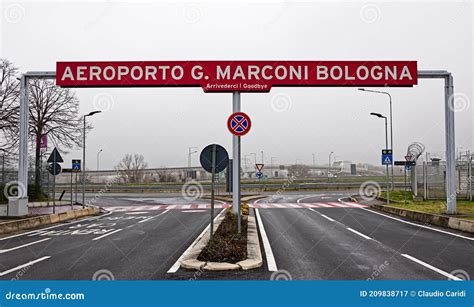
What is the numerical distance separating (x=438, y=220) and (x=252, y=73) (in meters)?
9.66

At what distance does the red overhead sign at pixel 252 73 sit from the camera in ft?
48.0

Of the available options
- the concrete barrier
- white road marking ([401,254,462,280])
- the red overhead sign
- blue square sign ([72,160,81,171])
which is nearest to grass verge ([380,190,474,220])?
the concrete barrier

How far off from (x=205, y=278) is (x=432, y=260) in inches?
203

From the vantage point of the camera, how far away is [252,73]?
14453 millimetres

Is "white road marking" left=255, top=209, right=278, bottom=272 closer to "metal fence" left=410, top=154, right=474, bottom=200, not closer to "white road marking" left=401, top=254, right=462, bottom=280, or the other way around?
"white road marking" left=401, top=254, right=462, bottom=280

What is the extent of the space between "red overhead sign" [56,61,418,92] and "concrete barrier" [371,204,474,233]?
5466 mm

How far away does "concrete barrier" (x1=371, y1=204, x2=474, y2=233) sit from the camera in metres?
14.0

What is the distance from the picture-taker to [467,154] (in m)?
24.8

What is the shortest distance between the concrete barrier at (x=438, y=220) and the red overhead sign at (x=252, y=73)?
5466 mm

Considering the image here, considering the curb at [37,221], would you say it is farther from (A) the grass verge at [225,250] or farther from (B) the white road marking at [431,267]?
(B) the white road marking at [431,267]

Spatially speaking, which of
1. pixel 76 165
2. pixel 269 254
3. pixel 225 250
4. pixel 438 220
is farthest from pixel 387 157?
pixel 225 250

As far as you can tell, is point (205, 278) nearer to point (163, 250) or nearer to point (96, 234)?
point (163, 250)

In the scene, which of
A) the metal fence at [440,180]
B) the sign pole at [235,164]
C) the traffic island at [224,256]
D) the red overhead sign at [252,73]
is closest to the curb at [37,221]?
the red overhead sign at [252,73]

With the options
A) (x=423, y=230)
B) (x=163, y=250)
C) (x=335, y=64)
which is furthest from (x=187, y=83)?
(x=423, y=230)
